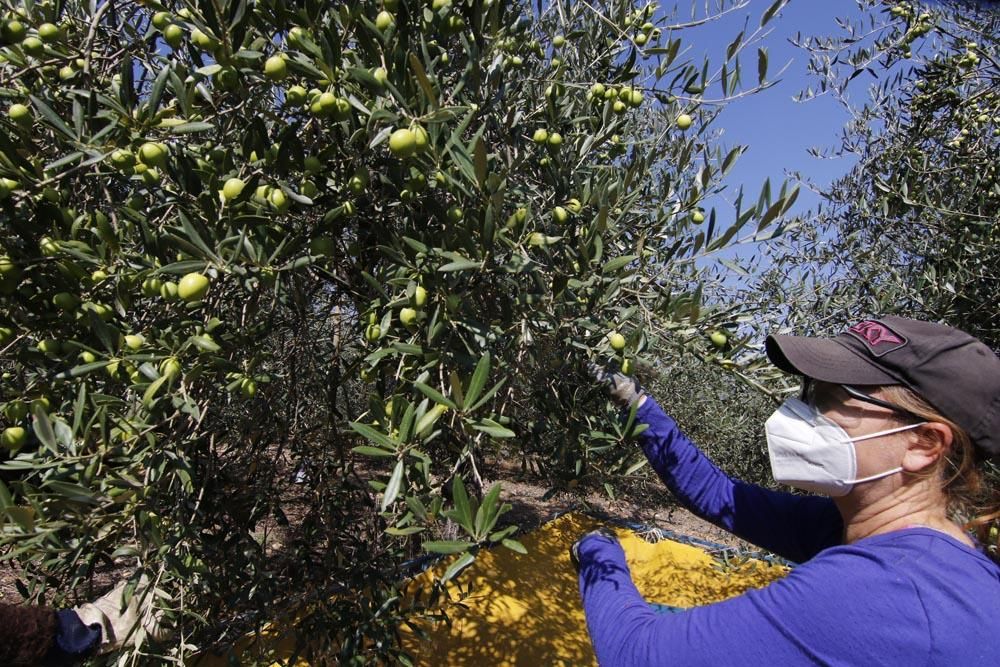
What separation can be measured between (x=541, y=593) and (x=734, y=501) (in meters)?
3.26

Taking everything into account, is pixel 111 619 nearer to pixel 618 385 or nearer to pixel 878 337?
pixel 618 385

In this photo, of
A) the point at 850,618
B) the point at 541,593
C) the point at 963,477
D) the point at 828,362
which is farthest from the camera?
the point at 541,593

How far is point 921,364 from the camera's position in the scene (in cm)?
120

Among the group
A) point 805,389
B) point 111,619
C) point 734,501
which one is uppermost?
point 805,389

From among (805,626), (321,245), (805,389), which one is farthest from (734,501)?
(321,245)

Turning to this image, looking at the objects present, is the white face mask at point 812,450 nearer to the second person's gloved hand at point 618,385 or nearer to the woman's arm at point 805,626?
the woman's arm at point 805,626

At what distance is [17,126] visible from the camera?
1.34m

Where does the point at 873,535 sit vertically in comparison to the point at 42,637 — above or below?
above

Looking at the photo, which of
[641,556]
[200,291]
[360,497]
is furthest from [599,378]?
[641,556]

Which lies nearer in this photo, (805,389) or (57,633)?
(805,389)

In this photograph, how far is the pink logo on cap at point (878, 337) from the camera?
1241 millimetres

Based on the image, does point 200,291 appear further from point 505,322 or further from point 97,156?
point 505,322

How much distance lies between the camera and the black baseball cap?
114cm

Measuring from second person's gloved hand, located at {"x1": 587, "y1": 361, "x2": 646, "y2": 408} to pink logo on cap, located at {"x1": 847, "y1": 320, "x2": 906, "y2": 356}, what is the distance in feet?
1.95
